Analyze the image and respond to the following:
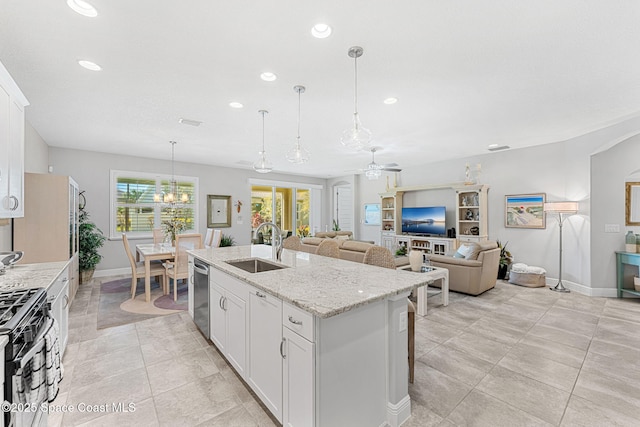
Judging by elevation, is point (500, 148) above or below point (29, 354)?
above

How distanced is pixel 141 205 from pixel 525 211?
8.38 meters

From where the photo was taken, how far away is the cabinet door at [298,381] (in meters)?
1.44

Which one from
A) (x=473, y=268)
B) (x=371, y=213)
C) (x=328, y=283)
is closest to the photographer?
(x=328, y=283)

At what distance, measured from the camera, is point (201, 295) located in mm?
2971

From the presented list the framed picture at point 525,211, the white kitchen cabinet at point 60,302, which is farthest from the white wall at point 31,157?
the framed picture at point 525,211

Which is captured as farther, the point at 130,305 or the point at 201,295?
the point at 130,305

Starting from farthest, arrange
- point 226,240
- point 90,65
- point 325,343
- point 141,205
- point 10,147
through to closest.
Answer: point 226,240 < point 141,205 < point 90,65 < point 10,147 < point 325,343

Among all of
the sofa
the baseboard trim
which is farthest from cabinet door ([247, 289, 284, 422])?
the sofa

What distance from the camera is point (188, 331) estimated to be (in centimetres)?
319

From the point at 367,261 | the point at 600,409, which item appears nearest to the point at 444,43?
the point at 367,261

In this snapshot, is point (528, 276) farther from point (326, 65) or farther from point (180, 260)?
point (180, 260)

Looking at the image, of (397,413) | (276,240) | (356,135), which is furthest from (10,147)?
(397,413)

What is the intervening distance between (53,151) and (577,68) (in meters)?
8.15

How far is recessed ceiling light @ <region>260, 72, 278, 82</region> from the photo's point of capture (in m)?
2.70
